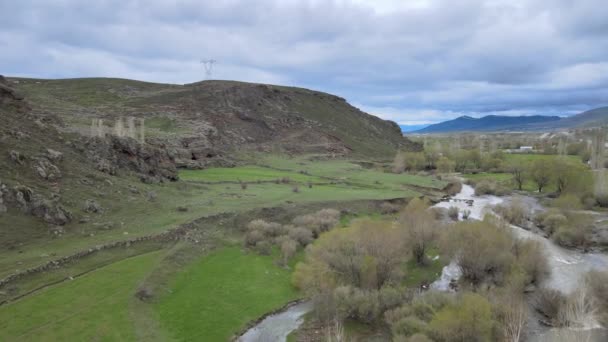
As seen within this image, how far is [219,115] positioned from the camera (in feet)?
409

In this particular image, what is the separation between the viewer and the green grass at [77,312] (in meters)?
22.0

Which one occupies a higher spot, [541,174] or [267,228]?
[541,174]

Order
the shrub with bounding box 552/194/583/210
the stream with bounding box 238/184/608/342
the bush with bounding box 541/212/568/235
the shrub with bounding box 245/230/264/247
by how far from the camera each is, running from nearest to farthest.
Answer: the stream with bounding box 238/184/608/342 < the shrub with bounding box 245/230/264/247 < the bush with bounding box 541/212/568/235 < the shrub with bounding box 552/194/583/210

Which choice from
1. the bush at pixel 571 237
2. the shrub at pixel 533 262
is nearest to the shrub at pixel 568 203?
the bush at pixel 571 237

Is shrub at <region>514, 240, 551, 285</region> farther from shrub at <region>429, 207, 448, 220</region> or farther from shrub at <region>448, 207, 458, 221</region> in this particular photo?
shrub at <region>448, 207, 458, 221</region>

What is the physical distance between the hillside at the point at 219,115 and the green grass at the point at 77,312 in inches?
2084

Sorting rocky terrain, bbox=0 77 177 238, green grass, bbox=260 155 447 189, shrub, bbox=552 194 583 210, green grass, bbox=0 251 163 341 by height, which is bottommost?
green grass, bbox=0 251 163 341

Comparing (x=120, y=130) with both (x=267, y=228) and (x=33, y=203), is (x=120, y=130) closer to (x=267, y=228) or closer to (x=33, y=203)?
(x=33, y=203)

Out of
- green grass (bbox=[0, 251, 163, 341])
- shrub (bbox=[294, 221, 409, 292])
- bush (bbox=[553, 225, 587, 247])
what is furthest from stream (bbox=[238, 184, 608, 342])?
green grass (bbox=[0, 251, 163, 341])

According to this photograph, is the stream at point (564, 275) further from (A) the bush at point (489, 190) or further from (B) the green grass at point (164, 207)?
(A) the bush at point (489, 190)

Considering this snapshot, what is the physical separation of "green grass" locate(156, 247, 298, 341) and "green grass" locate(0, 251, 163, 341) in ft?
8.32

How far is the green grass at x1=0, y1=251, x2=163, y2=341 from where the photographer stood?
22000mm

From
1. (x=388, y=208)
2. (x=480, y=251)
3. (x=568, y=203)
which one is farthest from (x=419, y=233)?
(x=568, y=203)

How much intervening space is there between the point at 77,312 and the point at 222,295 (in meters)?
9.11
